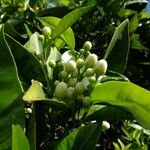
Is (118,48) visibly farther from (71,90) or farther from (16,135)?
(16,135)

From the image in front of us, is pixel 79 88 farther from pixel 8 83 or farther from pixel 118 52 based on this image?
pixel 118 52

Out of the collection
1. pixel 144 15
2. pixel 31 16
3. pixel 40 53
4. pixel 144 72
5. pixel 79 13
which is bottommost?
pixel 144 72

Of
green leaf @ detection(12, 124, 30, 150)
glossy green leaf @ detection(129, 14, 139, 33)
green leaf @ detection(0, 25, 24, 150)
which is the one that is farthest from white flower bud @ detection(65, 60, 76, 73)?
glossy green leaf @ detection(129, 14, 139, 33)

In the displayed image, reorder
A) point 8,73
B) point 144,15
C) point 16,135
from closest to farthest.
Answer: point 16,135 < point 8,73 < point 144,15

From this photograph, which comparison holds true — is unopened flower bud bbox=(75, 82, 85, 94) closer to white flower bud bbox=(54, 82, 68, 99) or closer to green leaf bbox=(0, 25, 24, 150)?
white flower bud bbox=(54, 82, 68, 99)

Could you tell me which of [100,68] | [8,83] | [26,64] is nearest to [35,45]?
[26,64]

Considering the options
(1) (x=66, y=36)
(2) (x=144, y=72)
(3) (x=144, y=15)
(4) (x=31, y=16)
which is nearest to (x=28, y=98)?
(1) (x=66, y=36)

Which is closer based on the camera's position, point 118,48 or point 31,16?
point 118,48
